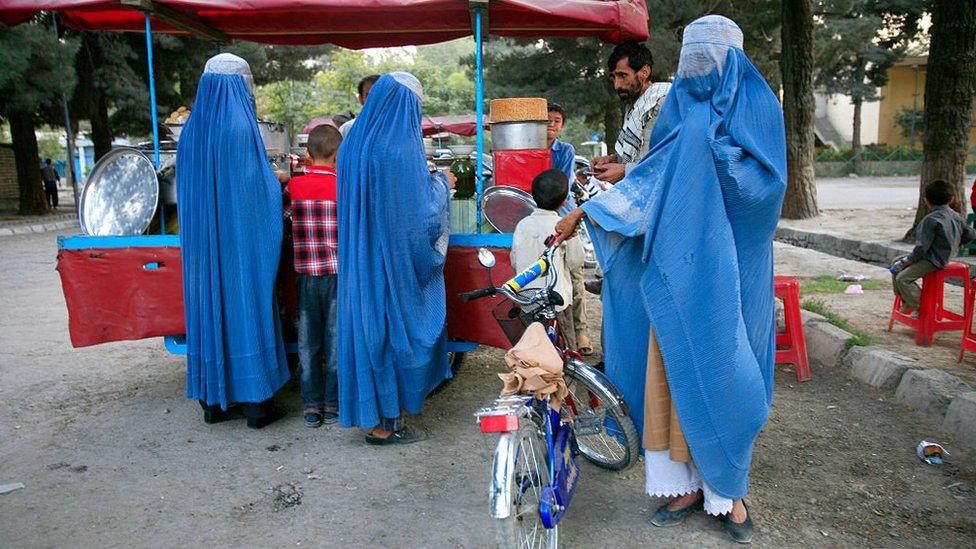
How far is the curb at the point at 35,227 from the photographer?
14751 mm

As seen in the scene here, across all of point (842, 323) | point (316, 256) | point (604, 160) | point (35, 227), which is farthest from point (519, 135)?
point (35, 227)

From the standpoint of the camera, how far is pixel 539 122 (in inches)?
159

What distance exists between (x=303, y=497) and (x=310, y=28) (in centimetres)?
321

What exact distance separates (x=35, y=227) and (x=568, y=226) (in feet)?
55.2

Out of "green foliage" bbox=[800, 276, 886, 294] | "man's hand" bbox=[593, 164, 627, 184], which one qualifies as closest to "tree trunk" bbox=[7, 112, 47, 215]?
"green foliage" bbox=[800, 276, 886, 294]

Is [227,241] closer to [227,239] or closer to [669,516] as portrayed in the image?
[227,239]

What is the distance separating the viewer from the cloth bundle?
2.32m

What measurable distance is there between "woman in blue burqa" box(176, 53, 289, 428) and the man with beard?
1.72 m

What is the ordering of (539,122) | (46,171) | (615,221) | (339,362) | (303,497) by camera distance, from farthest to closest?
(46,171) < (539,122) < (339,362) < (303,497) < (615,221)

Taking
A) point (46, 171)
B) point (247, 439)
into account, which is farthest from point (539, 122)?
point (46, 171)

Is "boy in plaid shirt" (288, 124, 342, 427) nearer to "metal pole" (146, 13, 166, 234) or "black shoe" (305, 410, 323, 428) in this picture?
"black shoe" (305, 410, 323, 428)

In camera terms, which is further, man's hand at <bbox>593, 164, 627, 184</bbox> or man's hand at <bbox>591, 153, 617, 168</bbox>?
man's hand at <bbox>591, 153, 617, 168</bbox>

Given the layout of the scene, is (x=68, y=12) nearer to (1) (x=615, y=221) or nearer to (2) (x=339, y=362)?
(2) (x=339, y=362)

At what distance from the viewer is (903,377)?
3963mm
